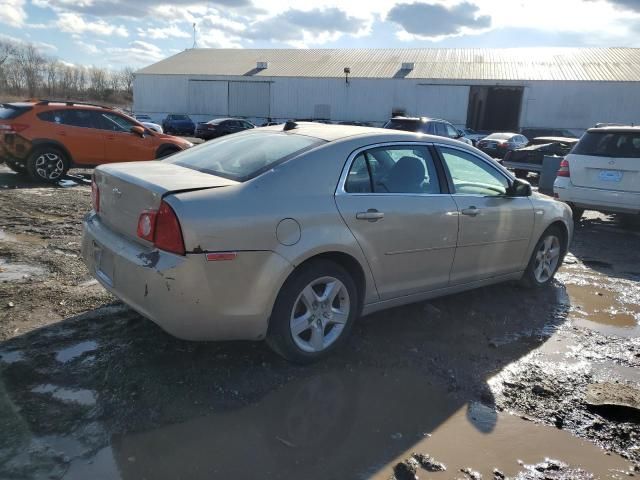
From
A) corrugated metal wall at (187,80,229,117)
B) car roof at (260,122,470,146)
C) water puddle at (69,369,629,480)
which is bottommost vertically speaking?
water puddle at (69,369,629,480)

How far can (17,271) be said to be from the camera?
5.14 m

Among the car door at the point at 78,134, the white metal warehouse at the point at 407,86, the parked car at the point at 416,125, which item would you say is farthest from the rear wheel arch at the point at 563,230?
the white metal warehouse at the point at 407,86

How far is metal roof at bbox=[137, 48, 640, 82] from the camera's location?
37969 millimetres

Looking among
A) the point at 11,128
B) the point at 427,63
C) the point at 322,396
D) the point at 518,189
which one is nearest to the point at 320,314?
the point at 322,396

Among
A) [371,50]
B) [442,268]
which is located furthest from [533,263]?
[371,50]

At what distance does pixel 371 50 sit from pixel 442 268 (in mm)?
45631

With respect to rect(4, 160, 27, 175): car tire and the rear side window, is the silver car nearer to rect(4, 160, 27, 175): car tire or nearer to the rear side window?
the rear side window

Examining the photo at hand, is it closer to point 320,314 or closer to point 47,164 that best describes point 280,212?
point 320,314

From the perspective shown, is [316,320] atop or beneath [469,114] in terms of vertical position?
beneath

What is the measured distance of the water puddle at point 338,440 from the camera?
271 cm

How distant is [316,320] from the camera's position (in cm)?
370

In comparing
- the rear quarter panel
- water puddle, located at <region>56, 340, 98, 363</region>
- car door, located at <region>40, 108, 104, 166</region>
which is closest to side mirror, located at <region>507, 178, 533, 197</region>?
the rear quarter panel

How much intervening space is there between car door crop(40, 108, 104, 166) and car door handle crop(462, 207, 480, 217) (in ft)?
28.4

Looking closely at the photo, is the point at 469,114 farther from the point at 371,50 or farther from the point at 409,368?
the point at 409,368
